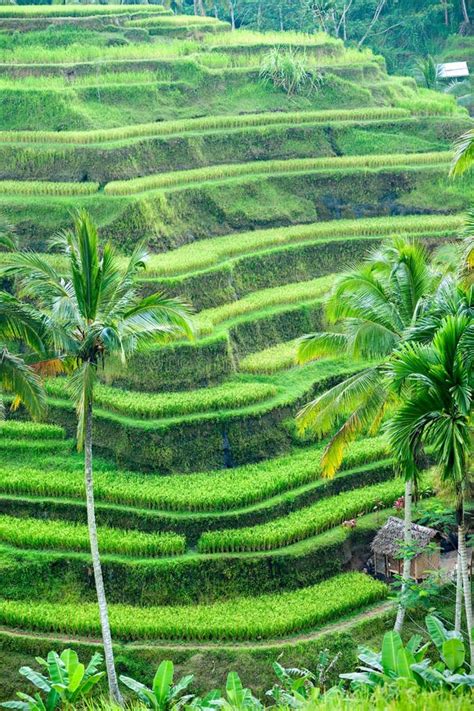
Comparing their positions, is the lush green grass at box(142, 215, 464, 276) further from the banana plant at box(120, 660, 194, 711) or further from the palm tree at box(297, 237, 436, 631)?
the banana plant at box(120, 660, 194, 711)

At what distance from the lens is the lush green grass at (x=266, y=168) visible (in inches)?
1341

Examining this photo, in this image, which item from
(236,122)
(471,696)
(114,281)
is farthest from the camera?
(236,122)

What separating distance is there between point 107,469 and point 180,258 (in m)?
6.81

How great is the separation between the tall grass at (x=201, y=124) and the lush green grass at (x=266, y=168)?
66.9 inches

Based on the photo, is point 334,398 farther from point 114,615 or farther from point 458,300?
point 114,615

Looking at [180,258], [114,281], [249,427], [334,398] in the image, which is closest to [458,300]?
[334,398]

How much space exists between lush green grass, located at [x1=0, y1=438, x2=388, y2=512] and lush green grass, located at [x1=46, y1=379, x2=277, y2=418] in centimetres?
129

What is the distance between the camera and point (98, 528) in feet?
83.4

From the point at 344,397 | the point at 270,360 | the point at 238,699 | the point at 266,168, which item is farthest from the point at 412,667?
the point at 266,168

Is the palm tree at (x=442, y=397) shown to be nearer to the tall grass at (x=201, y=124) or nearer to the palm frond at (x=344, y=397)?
the palm frond at (x=344, y=397)

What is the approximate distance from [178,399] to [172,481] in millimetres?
2048

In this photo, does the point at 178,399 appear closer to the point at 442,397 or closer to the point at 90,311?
the point at 90,311

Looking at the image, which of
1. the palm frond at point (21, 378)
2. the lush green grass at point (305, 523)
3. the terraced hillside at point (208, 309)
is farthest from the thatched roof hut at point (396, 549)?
the palm frond at point (21, 378)

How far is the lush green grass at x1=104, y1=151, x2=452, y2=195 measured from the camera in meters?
34.1
